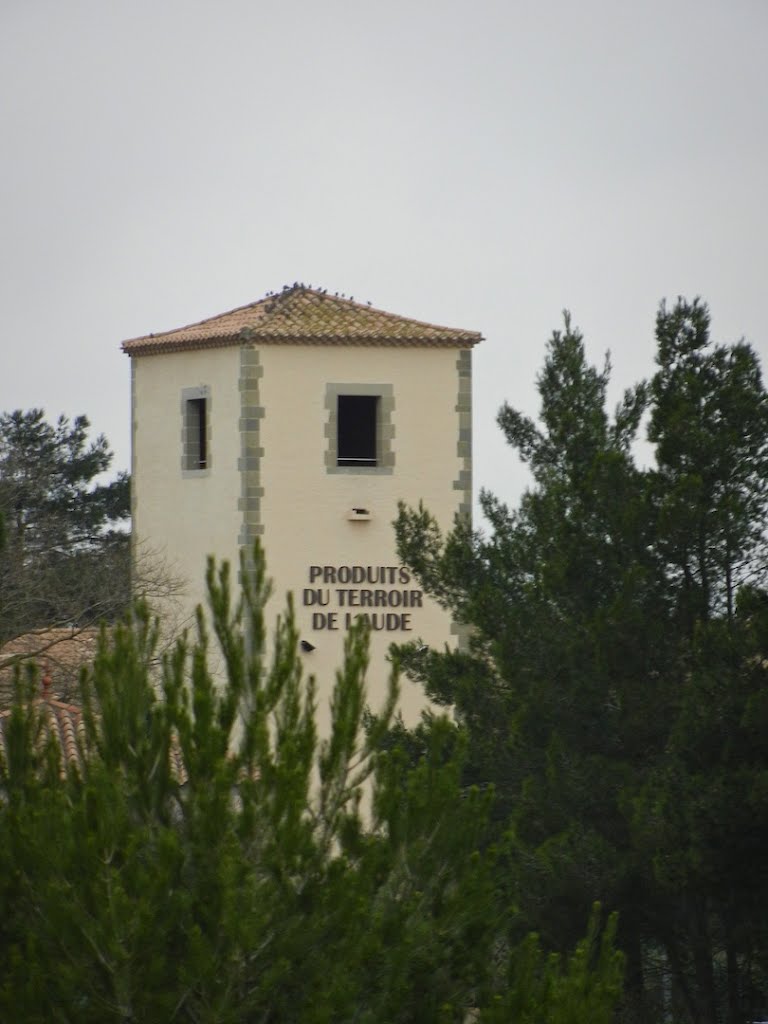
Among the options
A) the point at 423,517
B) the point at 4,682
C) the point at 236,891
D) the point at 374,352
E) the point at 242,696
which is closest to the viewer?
the point at 236,891

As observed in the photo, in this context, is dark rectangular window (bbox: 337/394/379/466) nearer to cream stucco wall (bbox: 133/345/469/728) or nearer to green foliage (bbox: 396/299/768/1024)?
cream stucco wall (bbox: 133/345/469/728)

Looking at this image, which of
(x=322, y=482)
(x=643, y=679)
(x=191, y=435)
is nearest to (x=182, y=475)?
(x=191, y=435)

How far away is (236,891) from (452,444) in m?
23.2

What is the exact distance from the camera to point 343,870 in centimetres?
1138

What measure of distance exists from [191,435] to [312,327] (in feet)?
9.66

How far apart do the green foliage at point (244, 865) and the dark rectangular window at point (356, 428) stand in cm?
2307

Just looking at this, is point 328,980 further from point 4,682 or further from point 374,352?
point 374,352

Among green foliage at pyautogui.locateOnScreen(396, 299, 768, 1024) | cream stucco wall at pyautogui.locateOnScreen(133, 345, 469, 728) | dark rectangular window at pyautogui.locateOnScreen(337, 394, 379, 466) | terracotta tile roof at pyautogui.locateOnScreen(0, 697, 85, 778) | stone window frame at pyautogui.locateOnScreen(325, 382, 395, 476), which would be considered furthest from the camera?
dark rectangular window at pyautogui.locateOnScreen(337, 394, 379, 466)

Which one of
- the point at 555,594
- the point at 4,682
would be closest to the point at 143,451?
the point at 4,682

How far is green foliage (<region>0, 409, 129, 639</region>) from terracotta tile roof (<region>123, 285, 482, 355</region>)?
4.21 meters

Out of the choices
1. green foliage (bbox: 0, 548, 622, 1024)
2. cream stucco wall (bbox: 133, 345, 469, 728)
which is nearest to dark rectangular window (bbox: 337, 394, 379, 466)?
cream stucco wall (bbox: 133, 345, 469, 728)

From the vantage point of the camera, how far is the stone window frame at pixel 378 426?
33.1 metres

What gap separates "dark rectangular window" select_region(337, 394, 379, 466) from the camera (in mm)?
35188

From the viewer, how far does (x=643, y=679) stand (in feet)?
72.2
